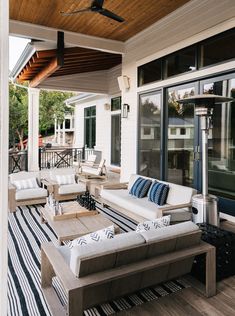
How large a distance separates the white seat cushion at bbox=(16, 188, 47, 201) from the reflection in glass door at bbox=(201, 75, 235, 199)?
3.41 m

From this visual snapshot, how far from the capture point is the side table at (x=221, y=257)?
2.85m

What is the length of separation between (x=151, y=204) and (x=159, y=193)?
9.7 inches

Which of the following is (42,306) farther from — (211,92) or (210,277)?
(211,92)

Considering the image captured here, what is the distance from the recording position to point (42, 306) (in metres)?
2.44

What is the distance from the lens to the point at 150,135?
680cm

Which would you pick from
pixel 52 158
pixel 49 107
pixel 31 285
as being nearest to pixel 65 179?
pixel 31 285

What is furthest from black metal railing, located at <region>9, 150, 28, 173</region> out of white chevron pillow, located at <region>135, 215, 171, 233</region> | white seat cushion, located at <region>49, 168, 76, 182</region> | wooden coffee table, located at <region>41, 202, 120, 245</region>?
white chevron pillow, located at <region>135, 215, 171, 233</region>

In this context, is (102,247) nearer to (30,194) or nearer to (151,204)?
(151,204)

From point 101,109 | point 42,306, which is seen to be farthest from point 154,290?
point 101,109

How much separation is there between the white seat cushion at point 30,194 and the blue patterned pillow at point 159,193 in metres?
2.29

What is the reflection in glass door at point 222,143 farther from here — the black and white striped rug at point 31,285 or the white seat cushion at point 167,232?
the white seat cushion at point 167,232

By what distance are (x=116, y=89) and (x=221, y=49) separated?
6.15m

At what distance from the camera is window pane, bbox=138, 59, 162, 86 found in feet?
21.0

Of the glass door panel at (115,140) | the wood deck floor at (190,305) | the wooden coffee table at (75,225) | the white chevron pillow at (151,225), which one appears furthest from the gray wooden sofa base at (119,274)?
the glass door panel at (115,140)
